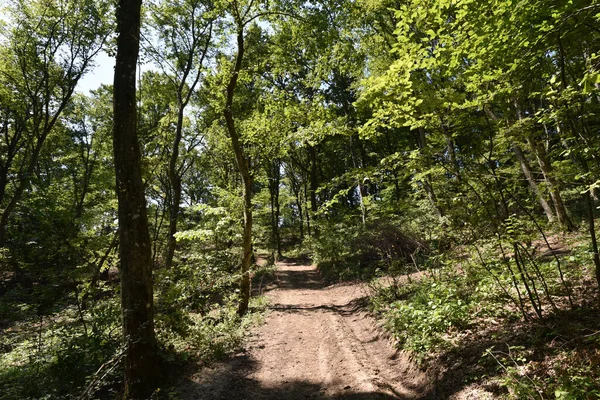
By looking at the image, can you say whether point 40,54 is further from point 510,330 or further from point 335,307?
point 510,330

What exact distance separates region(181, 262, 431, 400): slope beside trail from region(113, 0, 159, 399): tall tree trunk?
3.12ft

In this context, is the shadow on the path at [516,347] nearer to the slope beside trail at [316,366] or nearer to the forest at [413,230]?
the forest at [413,230]

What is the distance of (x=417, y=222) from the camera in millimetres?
12812

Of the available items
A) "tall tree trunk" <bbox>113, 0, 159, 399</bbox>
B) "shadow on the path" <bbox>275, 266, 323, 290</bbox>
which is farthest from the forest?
"shadow on the path" <bbox>275, 266, 323, 290</bbox>

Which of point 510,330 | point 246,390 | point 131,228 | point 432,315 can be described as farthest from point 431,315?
point 131,228

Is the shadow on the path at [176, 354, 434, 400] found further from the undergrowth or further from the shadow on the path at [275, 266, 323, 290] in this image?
the shadow on the path at [275, 266, 323, 290]

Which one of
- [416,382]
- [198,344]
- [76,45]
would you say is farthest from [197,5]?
[416,382]

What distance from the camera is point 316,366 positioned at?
627 centimetres

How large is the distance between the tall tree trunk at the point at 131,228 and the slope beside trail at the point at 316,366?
3.12ft

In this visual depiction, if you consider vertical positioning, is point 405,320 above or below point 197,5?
below

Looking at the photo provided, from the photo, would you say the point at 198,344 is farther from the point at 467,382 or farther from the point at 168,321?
the point at 467,382

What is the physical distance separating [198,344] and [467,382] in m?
5.47

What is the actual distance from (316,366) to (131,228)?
447 cm

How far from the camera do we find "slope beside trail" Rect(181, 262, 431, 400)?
5.17 m
